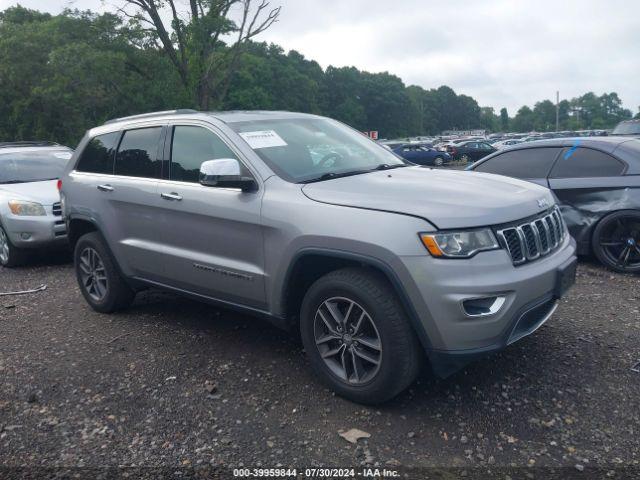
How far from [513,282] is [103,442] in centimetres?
245

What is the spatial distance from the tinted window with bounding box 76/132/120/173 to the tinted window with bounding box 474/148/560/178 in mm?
4601

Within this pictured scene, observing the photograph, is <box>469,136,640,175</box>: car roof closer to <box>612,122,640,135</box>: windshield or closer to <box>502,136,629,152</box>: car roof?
<box>502,136,629,152</box>: car roof

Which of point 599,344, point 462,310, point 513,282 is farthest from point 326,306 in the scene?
point 599,344

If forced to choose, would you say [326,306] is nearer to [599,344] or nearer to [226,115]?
[226,115]

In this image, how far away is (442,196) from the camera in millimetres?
3467

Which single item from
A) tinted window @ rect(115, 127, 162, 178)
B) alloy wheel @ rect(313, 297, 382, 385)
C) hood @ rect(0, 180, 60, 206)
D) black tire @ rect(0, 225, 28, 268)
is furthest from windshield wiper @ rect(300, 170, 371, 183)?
black tire @ rect(0, 225, 28, 268)

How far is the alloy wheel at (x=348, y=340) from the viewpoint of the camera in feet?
11.3

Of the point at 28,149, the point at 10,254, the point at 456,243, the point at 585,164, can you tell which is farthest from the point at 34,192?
the point at 585,164

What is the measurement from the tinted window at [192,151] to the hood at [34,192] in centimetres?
391

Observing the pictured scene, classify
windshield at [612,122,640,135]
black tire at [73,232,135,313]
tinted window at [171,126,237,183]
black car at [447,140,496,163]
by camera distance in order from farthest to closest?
black car at [447,140,496,163] < windshield at [612,122,640,135] < black tire at [73,232,135,313] < tinted window at [171,126,237,183]

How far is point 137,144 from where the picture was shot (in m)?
5.02

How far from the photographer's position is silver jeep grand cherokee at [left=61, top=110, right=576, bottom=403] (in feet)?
10.4

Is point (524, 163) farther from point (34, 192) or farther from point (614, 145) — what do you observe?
point (34, 192)

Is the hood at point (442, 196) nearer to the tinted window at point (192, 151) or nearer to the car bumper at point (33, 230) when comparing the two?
the tinted window at point (192, 151)
